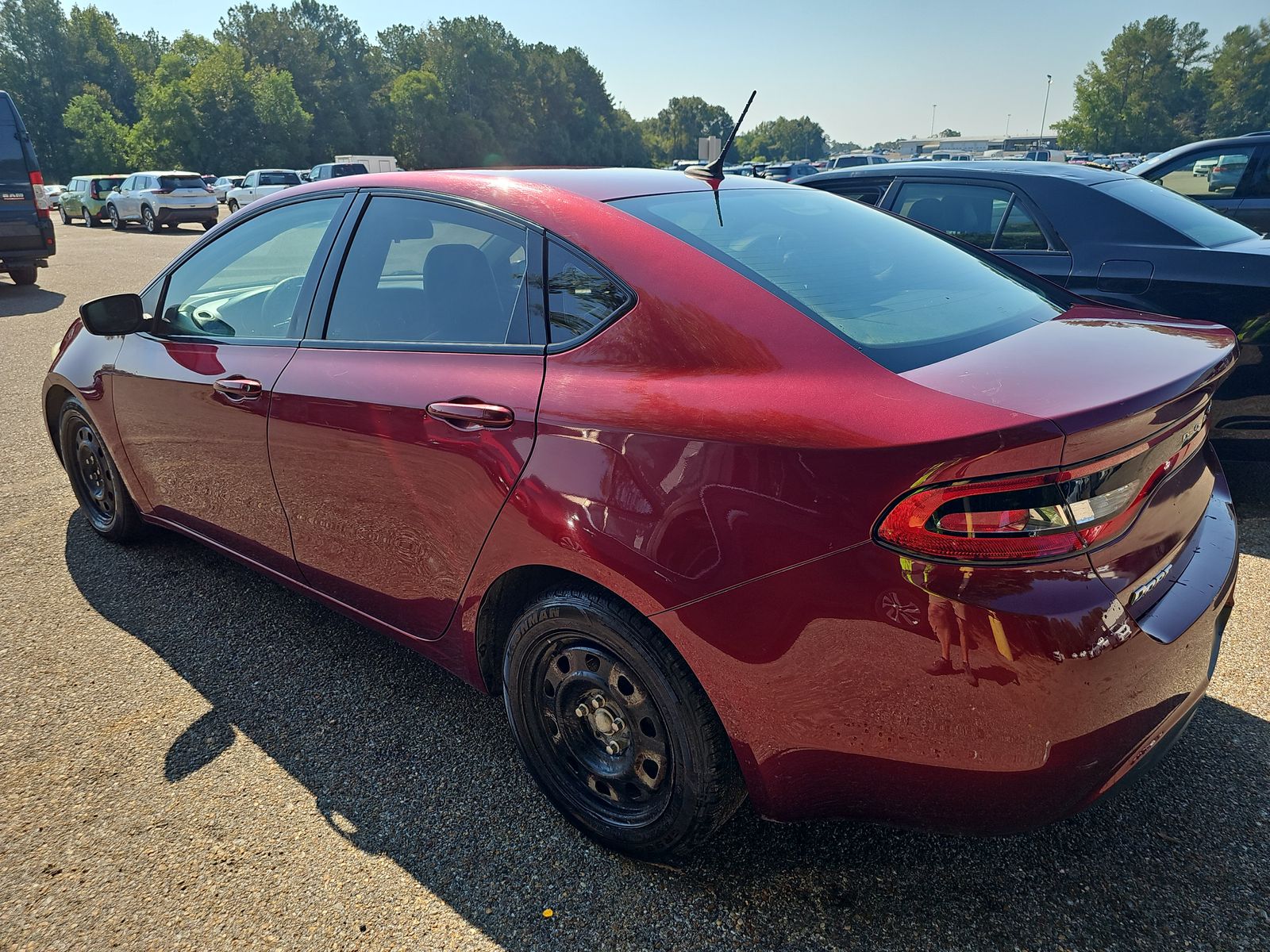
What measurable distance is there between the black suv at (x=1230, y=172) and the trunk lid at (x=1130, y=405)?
548 centimetres

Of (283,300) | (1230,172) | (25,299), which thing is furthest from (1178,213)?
(25,299)

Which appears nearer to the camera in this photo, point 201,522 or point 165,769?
point 165,769

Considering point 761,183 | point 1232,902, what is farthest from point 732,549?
point 761,183

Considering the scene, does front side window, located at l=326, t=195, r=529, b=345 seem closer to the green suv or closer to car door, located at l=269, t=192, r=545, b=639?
car door, located at l=269, t=192, r=545, b=639

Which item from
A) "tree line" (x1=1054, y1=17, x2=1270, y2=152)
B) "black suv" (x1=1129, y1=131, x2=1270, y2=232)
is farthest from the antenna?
"tree line" (x1=1054, y1=17, x2=1270, y2=152)

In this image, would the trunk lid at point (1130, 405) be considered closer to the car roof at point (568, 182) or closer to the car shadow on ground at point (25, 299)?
the car roof at point (568, 182)

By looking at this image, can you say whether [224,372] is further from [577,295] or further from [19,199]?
[19,199]

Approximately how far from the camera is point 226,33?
88.2 meters

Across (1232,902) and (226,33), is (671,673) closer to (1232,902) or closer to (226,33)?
(1232,902)

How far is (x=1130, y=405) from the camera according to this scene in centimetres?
156

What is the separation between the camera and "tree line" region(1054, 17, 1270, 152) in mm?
84375

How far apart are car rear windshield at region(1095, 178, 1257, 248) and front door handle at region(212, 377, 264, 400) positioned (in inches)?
166

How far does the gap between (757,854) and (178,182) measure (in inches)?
1129

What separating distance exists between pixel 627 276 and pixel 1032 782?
1317mm
